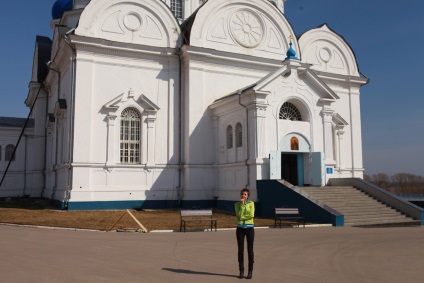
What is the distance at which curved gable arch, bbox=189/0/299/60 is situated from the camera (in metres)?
23.9

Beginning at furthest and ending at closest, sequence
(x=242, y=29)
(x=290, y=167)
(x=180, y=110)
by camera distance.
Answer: (x=242, y=29) → (x=180, y=110) → (x=290, y=167)

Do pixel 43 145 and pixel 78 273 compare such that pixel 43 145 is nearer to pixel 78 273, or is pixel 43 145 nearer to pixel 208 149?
pixel 208 149

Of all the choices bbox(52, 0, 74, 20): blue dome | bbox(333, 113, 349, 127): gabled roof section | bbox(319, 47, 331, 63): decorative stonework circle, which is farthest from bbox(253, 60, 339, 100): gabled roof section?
bbox(52, 0, 74, 20): blue dome

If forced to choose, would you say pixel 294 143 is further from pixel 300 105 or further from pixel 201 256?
pixel 201 256

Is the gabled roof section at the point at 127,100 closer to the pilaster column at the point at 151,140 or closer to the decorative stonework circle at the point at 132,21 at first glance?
the pilaster column at the point at 151,140

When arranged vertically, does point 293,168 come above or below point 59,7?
below

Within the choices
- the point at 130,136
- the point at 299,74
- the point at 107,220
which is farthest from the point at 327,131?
the point at 107,220

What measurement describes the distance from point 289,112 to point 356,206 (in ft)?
19.1

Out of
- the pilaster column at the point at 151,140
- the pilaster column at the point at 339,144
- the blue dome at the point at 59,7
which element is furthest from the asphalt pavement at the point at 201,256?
the blue dome at the point at 59,7

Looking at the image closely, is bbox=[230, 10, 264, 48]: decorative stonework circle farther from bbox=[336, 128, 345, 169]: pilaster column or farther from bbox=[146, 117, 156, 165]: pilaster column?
bbox=[336, 128, 345, 169]: pilaster column

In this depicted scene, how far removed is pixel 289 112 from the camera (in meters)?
21.8

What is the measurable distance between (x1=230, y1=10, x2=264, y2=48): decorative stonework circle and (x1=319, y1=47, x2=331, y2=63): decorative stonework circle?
5.05 meters

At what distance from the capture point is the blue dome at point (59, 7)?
3128 cm

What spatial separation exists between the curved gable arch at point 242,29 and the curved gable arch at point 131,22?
1.41m
